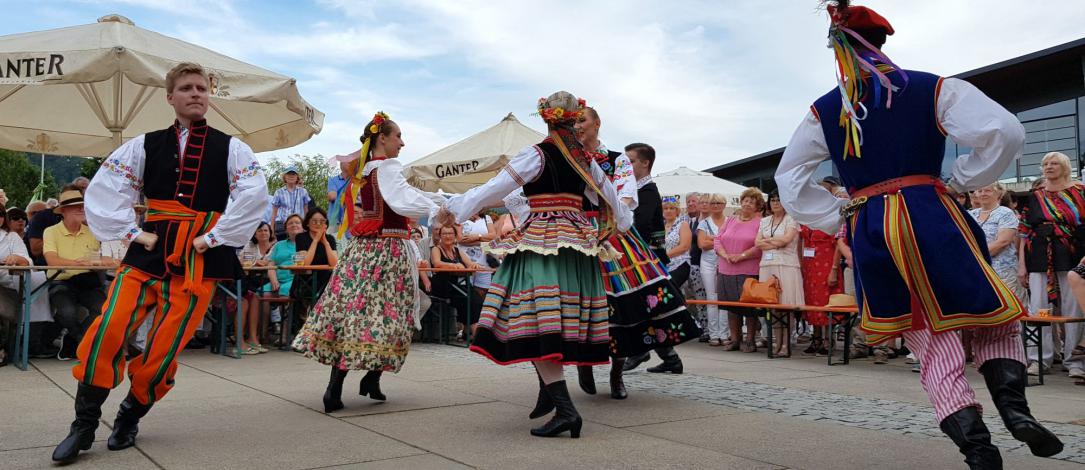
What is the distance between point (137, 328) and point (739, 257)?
6614mm

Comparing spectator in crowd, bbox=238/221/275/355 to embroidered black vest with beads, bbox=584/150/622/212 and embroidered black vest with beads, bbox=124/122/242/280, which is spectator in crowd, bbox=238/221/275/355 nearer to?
embroidered black vest with beads, bbox=584/150/622/212

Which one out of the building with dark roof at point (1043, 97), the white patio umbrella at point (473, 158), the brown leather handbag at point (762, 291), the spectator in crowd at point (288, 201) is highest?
the building with dark roof at point (1043, 97)

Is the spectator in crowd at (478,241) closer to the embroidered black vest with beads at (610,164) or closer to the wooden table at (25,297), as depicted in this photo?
the wooden table at (25,297)

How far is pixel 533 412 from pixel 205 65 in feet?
15.1

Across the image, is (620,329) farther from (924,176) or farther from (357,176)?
(924,176)

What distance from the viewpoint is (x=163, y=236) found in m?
3.80

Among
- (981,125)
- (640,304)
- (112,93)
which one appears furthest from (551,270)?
(112,93)

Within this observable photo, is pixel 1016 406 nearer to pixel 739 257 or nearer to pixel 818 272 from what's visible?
pixel 818 272

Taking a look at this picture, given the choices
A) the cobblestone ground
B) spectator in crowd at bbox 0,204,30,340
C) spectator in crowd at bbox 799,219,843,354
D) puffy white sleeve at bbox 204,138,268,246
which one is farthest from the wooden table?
spectator in crowd at bbox 799,219,843,354

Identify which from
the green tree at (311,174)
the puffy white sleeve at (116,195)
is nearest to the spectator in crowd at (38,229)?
the puffy white sleeve at (116,195)

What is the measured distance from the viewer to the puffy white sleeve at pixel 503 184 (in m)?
4.20

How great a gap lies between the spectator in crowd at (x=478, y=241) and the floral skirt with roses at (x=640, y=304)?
4.17 meters

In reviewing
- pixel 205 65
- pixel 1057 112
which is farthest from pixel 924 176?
pixel 1057 112

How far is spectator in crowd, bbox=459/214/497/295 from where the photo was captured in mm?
10211
